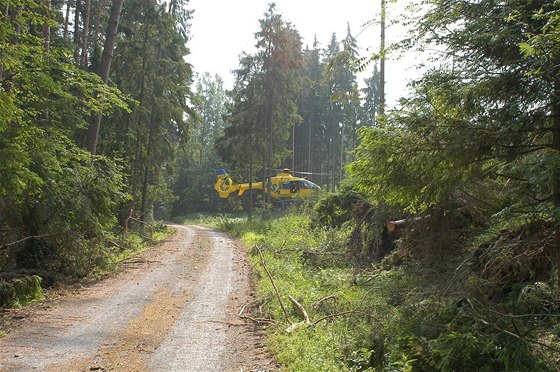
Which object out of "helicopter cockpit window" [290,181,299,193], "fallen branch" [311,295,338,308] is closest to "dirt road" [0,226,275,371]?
"fallen branch" [311,295,338,308]

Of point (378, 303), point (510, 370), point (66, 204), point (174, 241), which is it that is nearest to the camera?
point (510, 370)

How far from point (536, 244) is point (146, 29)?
24.4 metres

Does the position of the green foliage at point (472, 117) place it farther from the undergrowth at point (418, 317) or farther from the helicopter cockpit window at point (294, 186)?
the helicopter cockpit window at point (294, 186)

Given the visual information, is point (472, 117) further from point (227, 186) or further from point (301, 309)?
point (227, 186)

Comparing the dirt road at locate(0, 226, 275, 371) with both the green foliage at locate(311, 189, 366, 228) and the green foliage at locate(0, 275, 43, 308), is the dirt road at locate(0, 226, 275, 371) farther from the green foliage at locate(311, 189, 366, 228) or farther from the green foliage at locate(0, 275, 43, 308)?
the green foliage at locate(311, 189, 366, 228)

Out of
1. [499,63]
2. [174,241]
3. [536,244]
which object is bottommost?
[174,241]

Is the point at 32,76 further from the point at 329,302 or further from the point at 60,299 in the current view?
the point at 329,302

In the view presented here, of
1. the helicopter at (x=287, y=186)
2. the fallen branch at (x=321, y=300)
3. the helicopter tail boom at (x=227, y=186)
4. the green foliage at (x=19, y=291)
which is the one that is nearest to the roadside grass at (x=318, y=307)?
the fallen branch at (x=321, y=300)

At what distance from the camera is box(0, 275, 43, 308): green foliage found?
9.58 meters

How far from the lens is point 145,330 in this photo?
8.14 m

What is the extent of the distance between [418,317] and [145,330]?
4606 millimetres

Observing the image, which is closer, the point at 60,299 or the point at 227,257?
the point at 60,299

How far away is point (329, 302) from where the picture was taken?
9.18 metres

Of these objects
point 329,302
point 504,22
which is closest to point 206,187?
point 329,302
